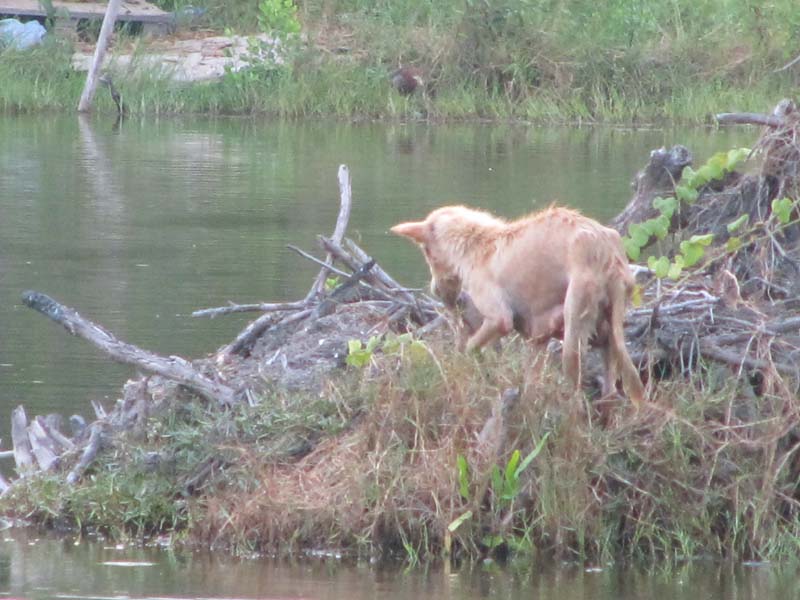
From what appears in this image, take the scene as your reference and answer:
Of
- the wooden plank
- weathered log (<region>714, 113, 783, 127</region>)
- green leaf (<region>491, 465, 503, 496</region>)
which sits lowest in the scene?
green leaf (<region>491, 465, 503, 496</region>)

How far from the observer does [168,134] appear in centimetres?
3206

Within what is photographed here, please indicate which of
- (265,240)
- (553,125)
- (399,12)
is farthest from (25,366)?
(399,12)

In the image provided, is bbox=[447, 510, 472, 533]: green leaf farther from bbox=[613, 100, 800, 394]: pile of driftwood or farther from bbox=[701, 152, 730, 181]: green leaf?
bbox=[701, 152, 730, 181]: green leaf

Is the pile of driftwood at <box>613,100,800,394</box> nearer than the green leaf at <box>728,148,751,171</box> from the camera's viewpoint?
Yes

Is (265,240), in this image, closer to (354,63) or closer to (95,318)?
(95,318)

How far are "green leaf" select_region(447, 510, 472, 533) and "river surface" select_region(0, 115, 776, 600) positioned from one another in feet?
0.68

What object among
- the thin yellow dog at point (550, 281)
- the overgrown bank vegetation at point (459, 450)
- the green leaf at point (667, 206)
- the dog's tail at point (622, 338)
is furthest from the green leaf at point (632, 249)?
the dog's tail at point (622, 338)

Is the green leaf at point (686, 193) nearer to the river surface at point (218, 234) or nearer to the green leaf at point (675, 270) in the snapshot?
the green leaf at point (675, 270)

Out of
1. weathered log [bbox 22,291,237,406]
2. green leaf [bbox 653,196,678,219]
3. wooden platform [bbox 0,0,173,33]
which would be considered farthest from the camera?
wooden platform [bbox 0,0,173,33]

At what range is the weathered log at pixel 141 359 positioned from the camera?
9.16m

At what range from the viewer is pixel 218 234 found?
67.3ft

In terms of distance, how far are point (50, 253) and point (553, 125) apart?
17.4 m

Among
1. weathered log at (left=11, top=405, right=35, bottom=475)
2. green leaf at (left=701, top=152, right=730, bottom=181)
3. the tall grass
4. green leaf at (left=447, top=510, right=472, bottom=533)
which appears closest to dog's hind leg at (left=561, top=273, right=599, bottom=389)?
the tall grass

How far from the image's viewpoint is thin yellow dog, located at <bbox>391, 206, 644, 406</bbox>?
27.7 ft
